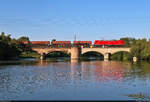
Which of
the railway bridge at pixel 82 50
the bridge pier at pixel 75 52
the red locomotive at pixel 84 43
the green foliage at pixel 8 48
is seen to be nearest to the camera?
the green foliage at pixel 8 48

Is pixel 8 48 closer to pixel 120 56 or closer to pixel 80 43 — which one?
pixel 80 43

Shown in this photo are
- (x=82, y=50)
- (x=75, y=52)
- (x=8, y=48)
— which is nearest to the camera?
(x=8, y=48)

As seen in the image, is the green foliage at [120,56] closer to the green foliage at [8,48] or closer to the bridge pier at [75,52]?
the bridge pier at [75,52]

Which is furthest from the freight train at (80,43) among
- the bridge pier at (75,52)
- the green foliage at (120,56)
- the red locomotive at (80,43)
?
the bridge pier at (75,52)

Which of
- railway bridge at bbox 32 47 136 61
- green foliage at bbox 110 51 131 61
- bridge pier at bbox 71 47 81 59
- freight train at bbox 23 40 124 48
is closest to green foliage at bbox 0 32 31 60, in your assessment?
freight train at bbox 23 40 124 48

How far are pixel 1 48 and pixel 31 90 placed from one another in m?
75.4

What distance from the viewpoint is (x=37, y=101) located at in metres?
19.1

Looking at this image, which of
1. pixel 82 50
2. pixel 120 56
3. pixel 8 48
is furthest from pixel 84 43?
pixel 8 48

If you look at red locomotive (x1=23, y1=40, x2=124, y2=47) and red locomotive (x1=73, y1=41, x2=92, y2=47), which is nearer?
red locomotive (x1=23, y1=40, x2=124, y2=47)

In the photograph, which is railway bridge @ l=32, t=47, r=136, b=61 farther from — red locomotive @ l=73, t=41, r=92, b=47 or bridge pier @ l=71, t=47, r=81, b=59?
red locomotive @ l=73, t=41, r=92, b=47

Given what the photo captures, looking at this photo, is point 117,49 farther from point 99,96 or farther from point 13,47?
point 99,96

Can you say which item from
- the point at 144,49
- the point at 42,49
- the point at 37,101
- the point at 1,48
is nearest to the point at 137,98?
the point at 37,101

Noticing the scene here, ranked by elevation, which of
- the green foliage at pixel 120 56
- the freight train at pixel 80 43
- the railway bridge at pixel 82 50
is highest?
the freight train at pixel 80 43

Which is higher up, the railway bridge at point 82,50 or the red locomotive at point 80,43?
the red locomotive at point 80,43
